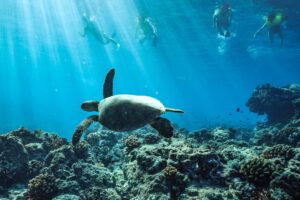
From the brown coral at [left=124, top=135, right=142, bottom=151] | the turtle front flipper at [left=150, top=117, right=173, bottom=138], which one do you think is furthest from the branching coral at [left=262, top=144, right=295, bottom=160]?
the brown coral at [left=124, top=135, right=142, bottom=151]

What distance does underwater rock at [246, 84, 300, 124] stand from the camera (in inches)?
771

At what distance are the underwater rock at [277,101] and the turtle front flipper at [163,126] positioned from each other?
14732mm

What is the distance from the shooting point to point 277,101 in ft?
65.5

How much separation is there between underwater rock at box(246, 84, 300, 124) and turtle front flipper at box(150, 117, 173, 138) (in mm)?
14732

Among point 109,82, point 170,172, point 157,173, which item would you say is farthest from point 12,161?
point 170,172

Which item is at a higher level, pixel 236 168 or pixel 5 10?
pixel 5 10

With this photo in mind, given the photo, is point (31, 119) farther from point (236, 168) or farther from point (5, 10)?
point (236, 168)

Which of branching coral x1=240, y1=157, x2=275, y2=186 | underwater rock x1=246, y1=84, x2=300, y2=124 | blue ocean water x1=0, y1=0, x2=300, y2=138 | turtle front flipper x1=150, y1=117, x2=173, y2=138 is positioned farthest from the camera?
blue ocean water x1=0, y1=0, x2=300, y2=138

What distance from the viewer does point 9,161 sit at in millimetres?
9273

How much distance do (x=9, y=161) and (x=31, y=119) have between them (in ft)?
222

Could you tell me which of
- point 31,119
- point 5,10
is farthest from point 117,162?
point 31,119

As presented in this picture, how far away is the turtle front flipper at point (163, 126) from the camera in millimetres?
6379

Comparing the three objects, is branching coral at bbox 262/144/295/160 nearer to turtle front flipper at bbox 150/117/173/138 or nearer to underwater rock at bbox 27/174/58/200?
turtle front flipper at bbox 150/117/173/138

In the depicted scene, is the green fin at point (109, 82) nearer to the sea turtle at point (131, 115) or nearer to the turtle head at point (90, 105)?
the turtle head at point (90, 105)
